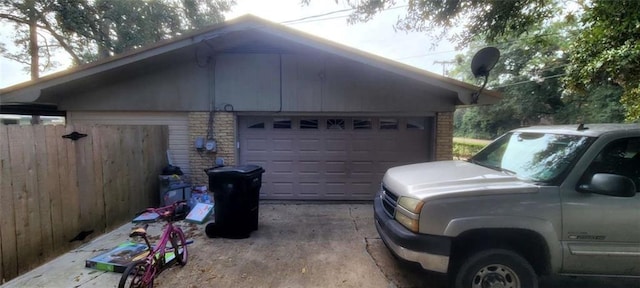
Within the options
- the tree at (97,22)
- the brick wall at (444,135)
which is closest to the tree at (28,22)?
the tree at (97,22)

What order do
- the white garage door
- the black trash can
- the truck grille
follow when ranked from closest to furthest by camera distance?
the truck grille
the black trash can
the white garage door

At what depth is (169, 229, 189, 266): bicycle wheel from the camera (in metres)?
3.70

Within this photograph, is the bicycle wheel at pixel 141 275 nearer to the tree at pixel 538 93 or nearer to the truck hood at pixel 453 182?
the truck hood at pixel 453 182

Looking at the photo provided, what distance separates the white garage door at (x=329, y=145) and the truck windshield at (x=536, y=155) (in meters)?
3.18

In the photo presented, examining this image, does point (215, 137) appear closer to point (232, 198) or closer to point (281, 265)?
point (232, 198)

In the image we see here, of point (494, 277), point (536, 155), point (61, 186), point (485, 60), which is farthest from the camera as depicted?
point (485, 60)

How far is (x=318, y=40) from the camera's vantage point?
5777 millimetres

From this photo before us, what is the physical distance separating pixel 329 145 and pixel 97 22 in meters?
11.7

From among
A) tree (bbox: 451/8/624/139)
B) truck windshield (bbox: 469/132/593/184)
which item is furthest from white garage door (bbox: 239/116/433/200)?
tree (bbox: 451/8/624/139)

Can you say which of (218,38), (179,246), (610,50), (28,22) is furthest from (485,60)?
(28,22)

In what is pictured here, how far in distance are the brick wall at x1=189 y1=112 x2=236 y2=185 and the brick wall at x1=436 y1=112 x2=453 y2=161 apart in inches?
184

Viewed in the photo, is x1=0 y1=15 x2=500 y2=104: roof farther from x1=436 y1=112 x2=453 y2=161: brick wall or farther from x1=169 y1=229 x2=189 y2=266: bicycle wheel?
x1=169 y1=229 x2=189 y2=266: bicycle wheel

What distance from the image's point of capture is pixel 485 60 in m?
5.90

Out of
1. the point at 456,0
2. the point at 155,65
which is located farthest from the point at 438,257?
the point at 155,65
